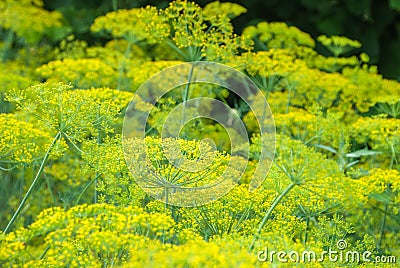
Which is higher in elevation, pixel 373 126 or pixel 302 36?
pixel 302 36

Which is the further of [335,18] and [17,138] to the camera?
[335,18]

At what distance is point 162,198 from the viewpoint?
2934 mm

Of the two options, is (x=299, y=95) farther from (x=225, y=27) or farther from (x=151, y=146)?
(x=151, y=146)

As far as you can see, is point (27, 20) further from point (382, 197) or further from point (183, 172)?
point (382, 197)

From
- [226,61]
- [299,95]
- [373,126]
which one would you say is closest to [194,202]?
[226,61]

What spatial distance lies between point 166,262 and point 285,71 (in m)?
2.35

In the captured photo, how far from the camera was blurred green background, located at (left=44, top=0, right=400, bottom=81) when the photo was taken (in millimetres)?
5512

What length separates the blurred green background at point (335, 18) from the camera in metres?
5.51

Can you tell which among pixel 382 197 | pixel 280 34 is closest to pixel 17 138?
pixel 382 197

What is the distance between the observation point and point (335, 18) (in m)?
5.56

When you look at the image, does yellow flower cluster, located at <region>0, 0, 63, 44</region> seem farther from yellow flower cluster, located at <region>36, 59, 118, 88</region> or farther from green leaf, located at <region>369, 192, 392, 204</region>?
green leaf, located at <region>369, 192, 392, 204</region>

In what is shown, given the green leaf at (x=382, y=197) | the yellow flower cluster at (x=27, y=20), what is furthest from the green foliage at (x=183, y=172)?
the yellow flower cluster at (x=27, y=20)

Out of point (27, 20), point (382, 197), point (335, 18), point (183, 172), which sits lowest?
point (382, 197)

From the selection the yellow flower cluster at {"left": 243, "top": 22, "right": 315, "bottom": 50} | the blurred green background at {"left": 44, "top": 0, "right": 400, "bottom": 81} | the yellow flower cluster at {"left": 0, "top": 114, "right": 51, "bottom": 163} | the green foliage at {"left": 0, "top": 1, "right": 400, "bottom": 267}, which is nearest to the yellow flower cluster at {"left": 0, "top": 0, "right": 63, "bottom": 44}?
the blurred green background at {"left": 44, "top": 0, "right": 400, "bottom": 81}
